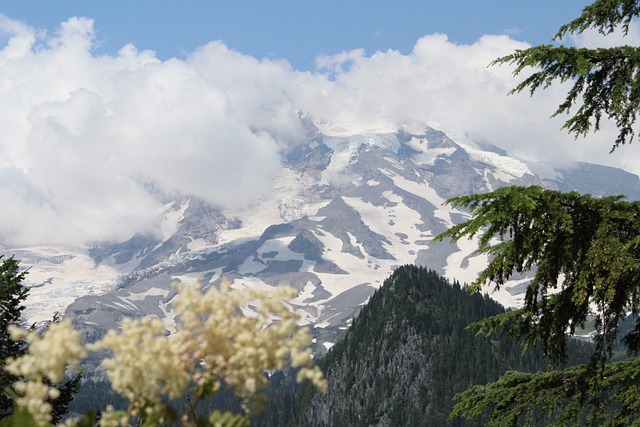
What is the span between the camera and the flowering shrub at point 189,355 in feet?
9.50

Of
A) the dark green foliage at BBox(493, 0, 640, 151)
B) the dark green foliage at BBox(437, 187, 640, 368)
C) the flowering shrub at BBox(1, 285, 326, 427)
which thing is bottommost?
the flowering shrub at BBox(1, 285, 326, 427)

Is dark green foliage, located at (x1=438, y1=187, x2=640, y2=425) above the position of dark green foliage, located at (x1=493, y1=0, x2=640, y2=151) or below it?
below

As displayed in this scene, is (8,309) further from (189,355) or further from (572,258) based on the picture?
(189,355)

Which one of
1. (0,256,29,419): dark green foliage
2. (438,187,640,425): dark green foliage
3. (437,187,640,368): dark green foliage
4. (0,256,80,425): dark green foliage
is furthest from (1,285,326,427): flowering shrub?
(0,256,29,419): dark green foliage

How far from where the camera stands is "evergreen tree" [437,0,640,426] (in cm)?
874

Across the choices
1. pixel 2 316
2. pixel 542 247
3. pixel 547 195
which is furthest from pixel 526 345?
pixel 2 316

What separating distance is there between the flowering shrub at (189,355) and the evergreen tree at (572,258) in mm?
5966

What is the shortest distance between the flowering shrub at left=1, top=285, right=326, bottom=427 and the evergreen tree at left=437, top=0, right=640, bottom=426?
19.6 feet

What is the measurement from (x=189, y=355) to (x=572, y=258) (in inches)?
298

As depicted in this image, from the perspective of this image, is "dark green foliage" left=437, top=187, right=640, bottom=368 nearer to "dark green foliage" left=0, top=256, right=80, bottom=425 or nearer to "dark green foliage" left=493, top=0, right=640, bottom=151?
"dark green foliage" left=493, top=0, right=640, bottom=151

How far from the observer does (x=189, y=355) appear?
3.16 metres

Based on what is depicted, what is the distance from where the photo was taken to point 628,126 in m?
11.2

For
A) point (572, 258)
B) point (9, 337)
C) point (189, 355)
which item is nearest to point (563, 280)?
point (572, 258)

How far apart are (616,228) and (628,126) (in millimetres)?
3354
